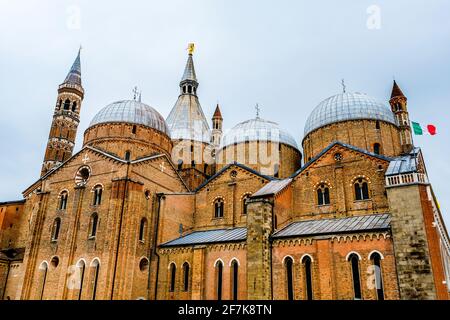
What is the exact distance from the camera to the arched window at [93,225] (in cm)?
2716

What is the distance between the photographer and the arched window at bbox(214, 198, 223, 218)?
29467 millimetres

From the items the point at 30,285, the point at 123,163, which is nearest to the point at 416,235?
the point at 123,163

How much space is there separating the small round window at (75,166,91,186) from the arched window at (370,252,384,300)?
20586 mm

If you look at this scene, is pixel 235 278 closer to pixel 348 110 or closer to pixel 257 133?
pixel 257 133

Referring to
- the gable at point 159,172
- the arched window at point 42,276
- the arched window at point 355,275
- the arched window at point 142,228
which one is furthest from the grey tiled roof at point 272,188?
the arched window at point 42,276

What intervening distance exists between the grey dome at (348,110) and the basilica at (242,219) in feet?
0.37

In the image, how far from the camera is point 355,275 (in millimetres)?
19562

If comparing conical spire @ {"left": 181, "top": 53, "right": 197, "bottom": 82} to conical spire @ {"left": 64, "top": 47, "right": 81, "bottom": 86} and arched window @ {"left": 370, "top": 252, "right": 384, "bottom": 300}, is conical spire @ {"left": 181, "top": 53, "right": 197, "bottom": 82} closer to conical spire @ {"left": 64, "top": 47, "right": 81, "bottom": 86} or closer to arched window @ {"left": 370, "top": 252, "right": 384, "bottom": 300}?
conical spire @ {"left": 64, "top": 47, "right": 81, "bottom": 86}

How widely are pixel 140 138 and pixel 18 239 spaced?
46.0 ft

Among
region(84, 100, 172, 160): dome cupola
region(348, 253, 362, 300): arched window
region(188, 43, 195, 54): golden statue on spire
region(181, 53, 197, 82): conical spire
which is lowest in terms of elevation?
region(348, 253, 362, 300): arched window

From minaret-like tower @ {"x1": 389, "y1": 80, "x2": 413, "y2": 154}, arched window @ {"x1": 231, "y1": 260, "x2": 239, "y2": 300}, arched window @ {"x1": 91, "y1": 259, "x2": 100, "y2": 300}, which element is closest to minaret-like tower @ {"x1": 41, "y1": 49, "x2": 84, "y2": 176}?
arched window @ {"x1": 91, "y1": 259, "x2": 100, "y2": 300}

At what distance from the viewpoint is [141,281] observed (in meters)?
25.9

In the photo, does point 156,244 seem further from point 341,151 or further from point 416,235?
point 416,235

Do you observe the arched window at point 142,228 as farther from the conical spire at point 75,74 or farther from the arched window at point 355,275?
the conical spire at point 75,74
